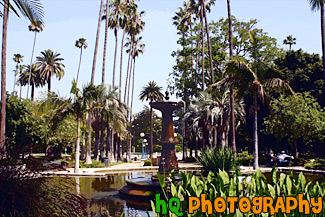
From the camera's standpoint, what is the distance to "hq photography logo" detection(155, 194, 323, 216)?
3.49 meters

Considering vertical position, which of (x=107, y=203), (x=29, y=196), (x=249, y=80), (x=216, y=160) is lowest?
(x=107, y=203)

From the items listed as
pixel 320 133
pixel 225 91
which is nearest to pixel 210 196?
pixel 320 133

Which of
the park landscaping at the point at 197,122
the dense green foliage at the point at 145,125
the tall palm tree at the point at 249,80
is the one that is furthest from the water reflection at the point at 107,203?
the dense green foliage at the point at 145,125

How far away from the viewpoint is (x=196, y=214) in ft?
11.7

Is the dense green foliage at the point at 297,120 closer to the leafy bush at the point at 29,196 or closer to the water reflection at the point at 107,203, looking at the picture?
the water reflection at the point at 107,203

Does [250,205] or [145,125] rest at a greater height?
[145,125]

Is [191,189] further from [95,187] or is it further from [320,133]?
[320,133]

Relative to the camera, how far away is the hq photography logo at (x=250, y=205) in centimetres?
349

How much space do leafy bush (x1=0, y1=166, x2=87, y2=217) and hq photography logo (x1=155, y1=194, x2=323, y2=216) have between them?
6.29ft

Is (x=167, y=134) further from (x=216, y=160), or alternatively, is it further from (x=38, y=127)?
(x=38, y=127)

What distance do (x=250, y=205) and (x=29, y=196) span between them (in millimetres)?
2845

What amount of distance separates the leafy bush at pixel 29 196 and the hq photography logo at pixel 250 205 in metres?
1.92

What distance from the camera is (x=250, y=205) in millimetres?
3604

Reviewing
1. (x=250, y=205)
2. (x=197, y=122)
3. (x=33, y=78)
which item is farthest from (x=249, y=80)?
(x=33, y=78)
